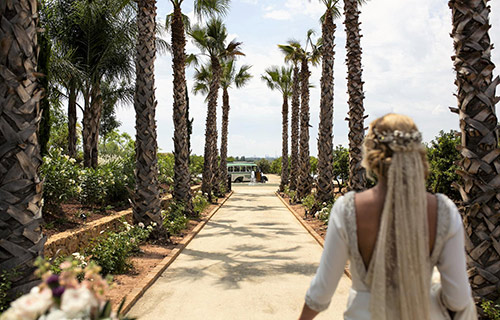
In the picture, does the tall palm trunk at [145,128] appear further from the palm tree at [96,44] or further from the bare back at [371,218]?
the palm tree at [96,44]

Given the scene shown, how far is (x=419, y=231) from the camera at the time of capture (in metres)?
1.89

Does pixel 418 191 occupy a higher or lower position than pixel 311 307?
higher

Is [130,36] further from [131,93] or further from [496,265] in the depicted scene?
[496,265]

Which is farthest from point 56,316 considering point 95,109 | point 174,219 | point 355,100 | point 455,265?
point 95,109

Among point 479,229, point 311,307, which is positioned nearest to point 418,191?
point 311,307

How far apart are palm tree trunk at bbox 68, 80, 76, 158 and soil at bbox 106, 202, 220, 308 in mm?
9121

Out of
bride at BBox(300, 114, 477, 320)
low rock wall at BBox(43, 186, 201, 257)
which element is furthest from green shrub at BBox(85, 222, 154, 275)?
bride at BBox(300, 114, 477, 320)

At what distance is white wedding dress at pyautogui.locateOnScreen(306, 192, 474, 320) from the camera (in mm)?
1901

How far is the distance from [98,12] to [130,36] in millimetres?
1762

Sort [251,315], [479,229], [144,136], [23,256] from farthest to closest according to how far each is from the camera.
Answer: [144,136] → [251,315] → [479,229] → [23,256]

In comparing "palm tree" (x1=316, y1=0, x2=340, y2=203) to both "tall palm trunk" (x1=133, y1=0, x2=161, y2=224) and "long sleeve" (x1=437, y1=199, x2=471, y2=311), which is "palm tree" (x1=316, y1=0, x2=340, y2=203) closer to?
"tall palm trunk" (x1=133, y1=0, x2=161, y2=224)

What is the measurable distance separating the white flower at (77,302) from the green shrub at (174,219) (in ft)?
25.3

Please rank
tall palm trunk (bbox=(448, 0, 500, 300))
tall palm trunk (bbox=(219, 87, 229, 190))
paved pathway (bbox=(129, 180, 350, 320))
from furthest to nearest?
tall palm trunk (bbox=(219, 87, 229, 190)) < paved pathway (bbox=(129, 180, 350, 320)) < tall palm trunk (bbox=(448, 0, 500, 300))

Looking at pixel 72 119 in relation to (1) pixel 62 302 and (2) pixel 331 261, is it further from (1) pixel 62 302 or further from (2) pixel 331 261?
(2) pixel 331 261
